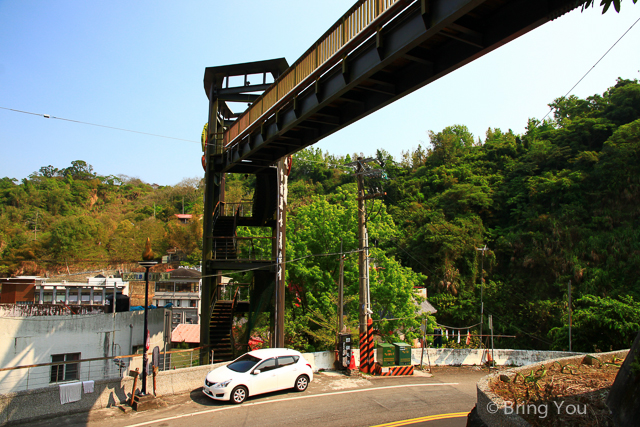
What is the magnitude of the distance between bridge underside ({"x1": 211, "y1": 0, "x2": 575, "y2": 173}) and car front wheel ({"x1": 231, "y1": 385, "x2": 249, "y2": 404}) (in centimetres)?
822

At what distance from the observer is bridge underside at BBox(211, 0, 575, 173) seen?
24.5 ft

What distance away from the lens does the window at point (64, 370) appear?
15.9 metres

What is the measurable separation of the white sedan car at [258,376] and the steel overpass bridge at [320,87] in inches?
204

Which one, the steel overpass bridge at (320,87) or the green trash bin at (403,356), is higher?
the steel overpass bridge at (320,87)

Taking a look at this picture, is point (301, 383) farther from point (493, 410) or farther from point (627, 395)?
point (627, 395)

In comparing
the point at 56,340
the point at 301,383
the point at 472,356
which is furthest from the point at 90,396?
the point at 472,356

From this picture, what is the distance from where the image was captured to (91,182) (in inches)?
4491

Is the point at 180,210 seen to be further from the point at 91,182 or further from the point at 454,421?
the point at 454,421

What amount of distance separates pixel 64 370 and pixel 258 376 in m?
8.50

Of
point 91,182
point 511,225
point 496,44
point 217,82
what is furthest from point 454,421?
point 91,182

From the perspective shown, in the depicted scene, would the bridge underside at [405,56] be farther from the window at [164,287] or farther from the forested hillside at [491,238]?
the window at [164,287]

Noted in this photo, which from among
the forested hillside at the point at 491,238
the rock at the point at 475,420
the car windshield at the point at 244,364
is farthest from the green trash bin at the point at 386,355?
the rock at the point at 475,420

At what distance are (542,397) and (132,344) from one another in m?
17.1

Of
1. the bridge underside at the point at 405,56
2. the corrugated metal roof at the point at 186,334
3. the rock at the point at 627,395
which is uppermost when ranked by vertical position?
the bridge underside at the point at 405,56
